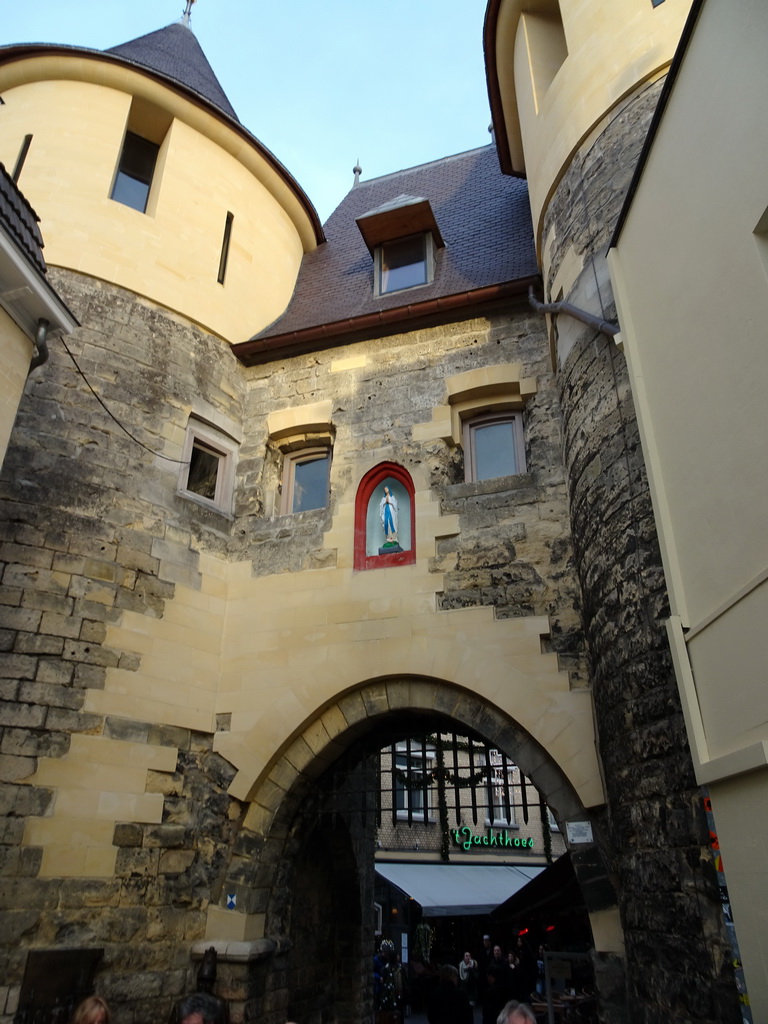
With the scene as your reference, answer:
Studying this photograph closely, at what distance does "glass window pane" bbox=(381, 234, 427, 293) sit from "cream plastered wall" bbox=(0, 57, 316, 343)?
1317 mm

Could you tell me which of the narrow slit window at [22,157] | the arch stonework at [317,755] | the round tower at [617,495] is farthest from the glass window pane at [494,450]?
the narrow slit window at [22,157]

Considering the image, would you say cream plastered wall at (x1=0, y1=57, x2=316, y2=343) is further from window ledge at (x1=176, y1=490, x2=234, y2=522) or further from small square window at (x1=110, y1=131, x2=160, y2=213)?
window ledge at (x1=176, y1=490, x2=234, y2=522)

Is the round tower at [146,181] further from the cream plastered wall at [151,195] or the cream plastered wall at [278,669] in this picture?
the cream plastered wall at [278,669]

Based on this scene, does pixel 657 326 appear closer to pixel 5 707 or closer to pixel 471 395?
pixel 471 395

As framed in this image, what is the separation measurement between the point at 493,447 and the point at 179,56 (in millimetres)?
7257

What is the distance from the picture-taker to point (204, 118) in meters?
8.23

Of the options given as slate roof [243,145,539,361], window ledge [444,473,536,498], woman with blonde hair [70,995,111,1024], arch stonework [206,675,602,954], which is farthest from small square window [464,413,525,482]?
woman with blonde hair [70,995,111,1024]

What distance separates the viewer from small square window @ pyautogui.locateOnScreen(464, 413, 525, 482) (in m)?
6.65

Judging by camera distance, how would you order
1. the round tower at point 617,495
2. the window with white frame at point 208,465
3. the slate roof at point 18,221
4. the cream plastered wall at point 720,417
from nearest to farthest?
the cream plastered wall at point 720,417 → the round tower at point 617,495 → the slate roof at point 18,221 → the window with white frame at point 208,465

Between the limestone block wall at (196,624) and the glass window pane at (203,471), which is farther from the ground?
the glass window pane at (203,471)

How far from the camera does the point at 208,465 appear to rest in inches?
285

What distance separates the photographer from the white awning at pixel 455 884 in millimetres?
12359

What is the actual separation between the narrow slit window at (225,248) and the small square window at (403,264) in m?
1.66

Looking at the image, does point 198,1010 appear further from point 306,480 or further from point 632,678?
point 306,480
